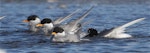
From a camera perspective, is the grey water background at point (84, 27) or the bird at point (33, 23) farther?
the bird at point (33, 23)

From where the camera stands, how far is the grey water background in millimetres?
16266

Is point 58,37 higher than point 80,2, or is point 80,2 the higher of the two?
point 80,2

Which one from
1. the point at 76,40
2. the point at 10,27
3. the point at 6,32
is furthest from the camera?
the point at 10,27

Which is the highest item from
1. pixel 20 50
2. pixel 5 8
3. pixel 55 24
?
pixel 5 8

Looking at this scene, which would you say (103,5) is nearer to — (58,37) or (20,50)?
(58,37)

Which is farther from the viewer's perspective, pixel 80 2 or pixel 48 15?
pixel 80 2

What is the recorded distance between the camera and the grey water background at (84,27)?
16.3 meters

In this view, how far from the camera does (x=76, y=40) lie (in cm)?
1752

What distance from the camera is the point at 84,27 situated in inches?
912

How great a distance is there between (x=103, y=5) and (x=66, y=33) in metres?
14.4

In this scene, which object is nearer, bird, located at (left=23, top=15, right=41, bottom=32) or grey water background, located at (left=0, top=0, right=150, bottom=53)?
grey water background, located at (left=0, top=0, right=150, bottom=53)

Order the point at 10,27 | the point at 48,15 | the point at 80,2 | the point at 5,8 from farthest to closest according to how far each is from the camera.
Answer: the point at 80,2, the point at 5,8, the point at 48,15, the point at 10,27

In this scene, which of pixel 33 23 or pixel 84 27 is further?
pixel 84 27

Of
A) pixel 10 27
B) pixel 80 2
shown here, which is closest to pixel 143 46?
pixel 10 27
